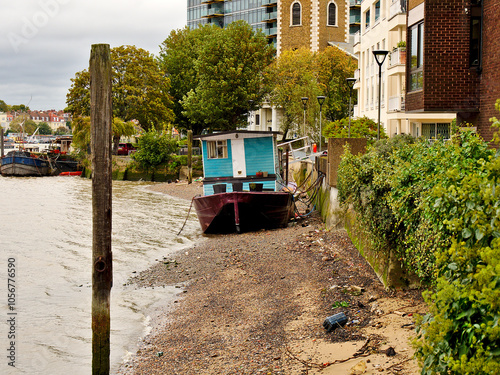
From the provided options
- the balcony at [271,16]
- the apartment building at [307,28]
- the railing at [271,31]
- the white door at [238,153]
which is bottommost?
the white door at [238,153]

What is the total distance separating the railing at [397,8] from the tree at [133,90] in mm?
30564

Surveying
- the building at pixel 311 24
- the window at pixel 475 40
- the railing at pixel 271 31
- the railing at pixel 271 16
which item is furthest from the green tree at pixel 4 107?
the window at pixel 475 40

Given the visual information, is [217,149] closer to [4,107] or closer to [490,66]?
[490,66]

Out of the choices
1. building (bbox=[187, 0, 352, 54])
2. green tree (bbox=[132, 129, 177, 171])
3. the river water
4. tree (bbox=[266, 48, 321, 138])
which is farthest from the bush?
building (bbox=[187, 0, 352, 54])

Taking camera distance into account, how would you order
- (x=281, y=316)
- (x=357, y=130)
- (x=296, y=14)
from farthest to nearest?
(x=296, y=14), (x=357, y=130), (x=281, y=316)

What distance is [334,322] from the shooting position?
27.8ft

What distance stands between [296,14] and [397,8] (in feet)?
133

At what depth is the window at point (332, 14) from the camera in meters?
76.5

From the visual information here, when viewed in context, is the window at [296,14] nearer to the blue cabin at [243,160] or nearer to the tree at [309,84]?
the tree at [309,84]

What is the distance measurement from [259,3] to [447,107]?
79.2 metres

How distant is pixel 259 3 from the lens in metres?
91.8

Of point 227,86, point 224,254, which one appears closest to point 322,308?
point 224,254

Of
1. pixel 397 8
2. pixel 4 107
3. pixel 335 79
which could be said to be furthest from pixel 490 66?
pixel 4 107

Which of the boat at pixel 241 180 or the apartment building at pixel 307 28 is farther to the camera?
the apartment building at pixel 307 28
